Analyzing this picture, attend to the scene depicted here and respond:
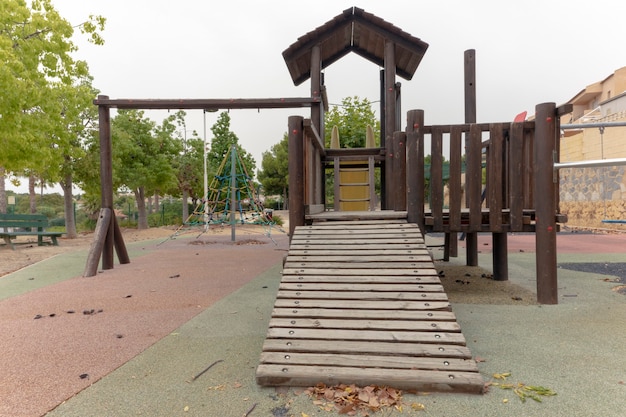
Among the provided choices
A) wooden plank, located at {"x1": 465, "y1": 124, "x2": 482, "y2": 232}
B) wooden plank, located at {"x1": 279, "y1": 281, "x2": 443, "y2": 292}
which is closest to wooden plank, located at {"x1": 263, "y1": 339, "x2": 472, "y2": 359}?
wooden plank, located at {"x1": 279, "y1": 281, "x2": 443, "y2": 292}

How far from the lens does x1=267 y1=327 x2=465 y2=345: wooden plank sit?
2.81 m

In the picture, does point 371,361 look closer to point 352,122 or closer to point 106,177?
point 106,177

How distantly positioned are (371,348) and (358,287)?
2.47ft

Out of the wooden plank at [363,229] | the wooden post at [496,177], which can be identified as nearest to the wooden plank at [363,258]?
the wooden plank at [363,229]

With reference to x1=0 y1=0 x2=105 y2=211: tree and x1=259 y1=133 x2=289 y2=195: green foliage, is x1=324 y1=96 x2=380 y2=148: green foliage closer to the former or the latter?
x1=0 y1=0 x2=105 y2=211: tree

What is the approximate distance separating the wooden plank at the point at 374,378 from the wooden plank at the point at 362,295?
0.78 m

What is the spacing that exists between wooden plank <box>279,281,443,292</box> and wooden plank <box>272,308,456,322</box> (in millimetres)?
284

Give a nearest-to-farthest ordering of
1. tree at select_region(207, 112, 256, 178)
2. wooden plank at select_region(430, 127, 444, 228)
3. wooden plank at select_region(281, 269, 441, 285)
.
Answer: wooden plank at select_region(281, 269, 441, 285) → wooden plank at select_region(430, 127, 444, 228) → tree at select_region(207, 112, 256, 178)

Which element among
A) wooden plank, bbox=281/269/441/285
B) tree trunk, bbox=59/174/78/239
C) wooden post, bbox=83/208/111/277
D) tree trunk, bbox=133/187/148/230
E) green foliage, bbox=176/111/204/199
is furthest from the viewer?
green foliage, bbox=176/111/204/199

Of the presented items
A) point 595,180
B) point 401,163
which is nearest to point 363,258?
point 401,163

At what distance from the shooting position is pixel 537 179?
471 centimetres

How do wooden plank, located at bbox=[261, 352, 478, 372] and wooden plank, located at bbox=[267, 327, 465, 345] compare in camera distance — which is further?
wooden plank, located at bbox=[267, 327, 465, 345]

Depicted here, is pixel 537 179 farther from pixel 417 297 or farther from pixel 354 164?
pixel 354 164

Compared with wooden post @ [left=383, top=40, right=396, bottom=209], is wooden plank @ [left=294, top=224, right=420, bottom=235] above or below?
below
